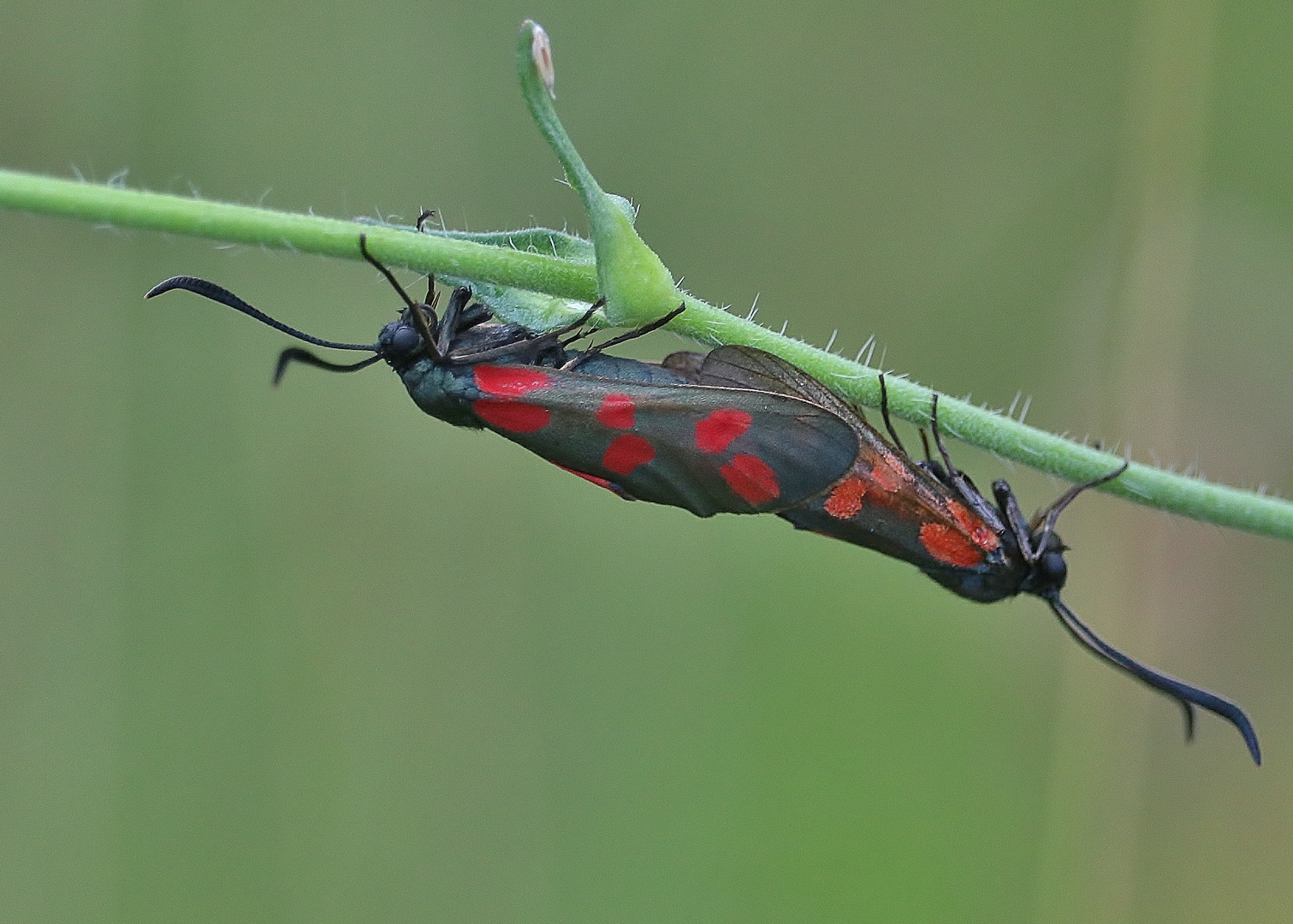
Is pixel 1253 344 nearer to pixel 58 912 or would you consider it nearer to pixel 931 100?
pixel 931 100

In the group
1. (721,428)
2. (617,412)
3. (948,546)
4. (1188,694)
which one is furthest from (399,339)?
(1188,694)

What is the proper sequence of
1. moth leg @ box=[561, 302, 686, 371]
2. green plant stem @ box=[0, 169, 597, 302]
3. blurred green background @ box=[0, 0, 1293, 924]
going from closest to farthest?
green plant stem @ box=[0, 169, 597, 302], moth leg @ box=[561, 302, 686, 371], blurred green background @ box=[0, 0, 1293, 924]

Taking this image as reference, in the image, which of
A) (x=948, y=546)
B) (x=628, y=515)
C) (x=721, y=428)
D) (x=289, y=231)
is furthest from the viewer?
(x=628, y=515)

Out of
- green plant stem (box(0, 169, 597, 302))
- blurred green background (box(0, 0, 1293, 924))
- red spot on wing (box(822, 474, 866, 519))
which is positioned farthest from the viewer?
blurred green background (box(0, 0, 1293, 924))

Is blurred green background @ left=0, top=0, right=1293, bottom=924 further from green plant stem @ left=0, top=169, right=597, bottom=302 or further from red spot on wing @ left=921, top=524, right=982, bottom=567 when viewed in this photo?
green plant stem @ left=0, top=169, right=597, bottom=302

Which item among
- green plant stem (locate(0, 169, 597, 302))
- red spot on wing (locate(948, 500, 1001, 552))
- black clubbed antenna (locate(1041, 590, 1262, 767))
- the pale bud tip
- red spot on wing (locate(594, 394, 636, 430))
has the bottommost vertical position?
black clubbed antenna (locate(1041, 590, 1262, 767))

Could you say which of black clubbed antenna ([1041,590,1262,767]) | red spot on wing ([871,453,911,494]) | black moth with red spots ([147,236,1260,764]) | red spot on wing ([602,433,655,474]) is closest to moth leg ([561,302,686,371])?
black moth with red spots ([147,236,1260,764])

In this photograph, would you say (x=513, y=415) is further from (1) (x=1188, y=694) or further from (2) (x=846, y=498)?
(1) (x=1188, y=694)

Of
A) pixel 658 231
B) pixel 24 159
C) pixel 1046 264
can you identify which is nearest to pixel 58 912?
pixel 24 159
